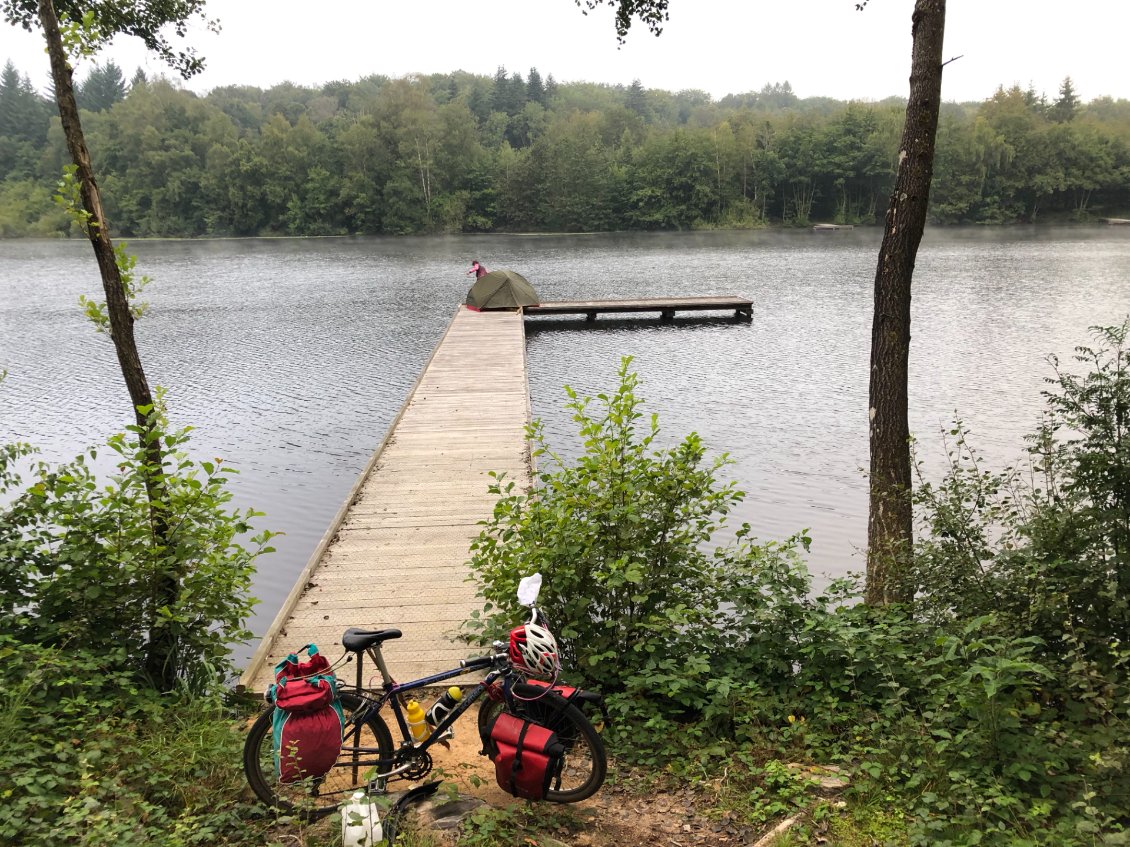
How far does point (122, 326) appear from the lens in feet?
15.8

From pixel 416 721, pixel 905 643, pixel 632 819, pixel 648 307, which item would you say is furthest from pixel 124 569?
pixel 648 307

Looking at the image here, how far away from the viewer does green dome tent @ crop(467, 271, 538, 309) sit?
2375cm

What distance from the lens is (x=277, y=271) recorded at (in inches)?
1588

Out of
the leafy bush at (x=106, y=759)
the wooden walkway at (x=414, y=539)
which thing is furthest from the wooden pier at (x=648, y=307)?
the leafy bush at (x=106, y=759)

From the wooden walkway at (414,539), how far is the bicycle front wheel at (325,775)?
1.34 meters

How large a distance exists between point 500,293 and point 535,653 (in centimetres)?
2120

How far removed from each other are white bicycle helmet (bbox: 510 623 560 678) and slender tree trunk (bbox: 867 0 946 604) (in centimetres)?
235

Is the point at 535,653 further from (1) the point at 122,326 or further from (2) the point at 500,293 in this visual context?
(2) the point at 500,293

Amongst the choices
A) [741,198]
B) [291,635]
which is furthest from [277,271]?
[741,198]

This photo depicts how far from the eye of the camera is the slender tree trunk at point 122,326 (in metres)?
4.43

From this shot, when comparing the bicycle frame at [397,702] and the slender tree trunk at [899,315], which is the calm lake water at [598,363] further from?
the bicycle frame at [397,702]

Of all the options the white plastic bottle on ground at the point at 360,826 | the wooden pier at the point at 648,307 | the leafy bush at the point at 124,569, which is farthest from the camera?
the wooden pier at the point at 648,307

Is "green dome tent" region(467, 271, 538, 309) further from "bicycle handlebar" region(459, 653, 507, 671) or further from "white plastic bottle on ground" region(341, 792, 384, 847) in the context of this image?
"white plastic bottle on ground" region(341, 792, 384, 847)

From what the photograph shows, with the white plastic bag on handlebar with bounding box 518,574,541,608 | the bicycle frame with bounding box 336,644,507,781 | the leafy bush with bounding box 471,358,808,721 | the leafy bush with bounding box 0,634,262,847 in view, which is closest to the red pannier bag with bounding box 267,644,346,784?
the bicycle frame with bounding box 336,644,507,781
